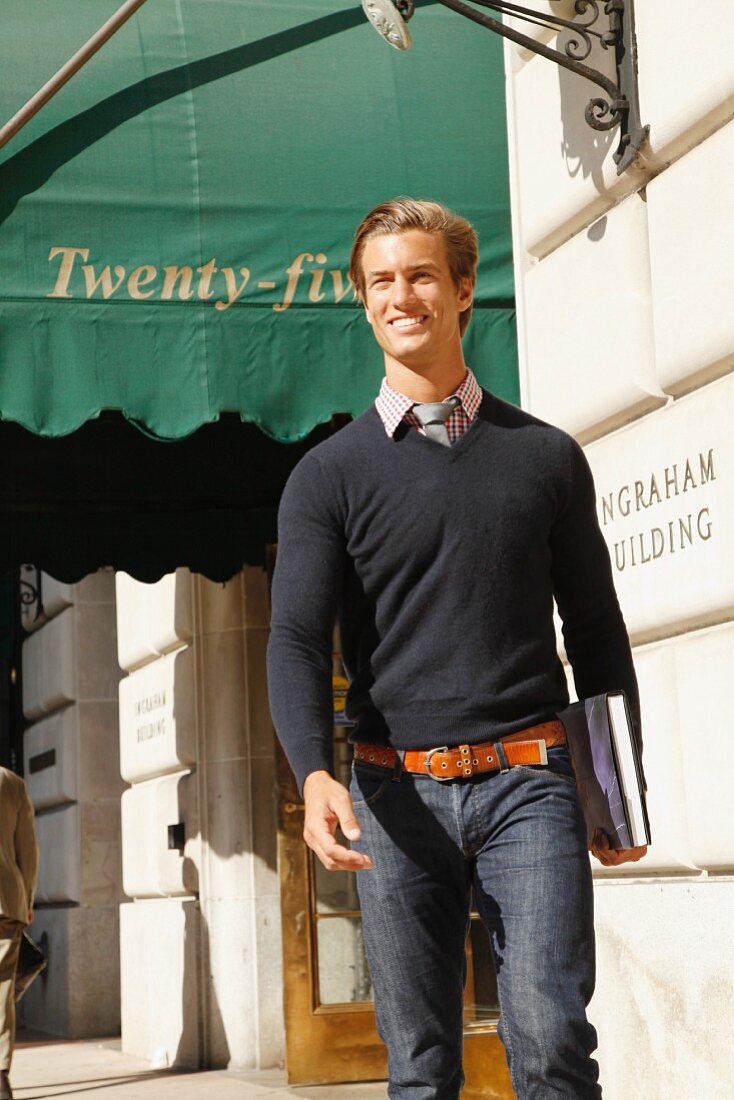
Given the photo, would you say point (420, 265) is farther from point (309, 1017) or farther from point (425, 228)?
point (309, 1017)

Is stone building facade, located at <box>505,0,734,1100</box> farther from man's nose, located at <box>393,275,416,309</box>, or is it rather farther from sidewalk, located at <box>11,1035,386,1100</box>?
sidewalk, located at <box>11,1035,386,1100</box>

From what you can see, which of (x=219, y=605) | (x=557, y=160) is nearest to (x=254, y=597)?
(x=219, y=605)

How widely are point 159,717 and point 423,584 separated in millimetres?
7855

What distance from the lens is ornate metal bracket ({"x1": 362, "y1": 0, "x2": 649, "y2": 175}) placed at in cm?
557

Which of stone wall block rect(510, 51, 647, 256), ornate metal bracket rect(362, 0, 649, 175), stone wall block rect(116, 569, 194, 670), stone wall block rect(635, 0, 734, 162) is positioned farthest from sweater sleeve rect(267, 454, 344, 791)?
stone wall block rect(116, 569, 194, 670)

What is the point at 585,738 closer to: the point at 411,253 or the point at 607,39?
the point at 411,253

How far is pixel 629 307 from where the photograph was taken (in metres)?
5.70

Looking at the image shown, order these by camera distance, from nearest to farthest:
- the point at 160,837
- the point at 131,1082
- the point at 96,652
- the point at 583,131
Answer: the point at 583,131 < the point at 131,1082 < the point at 160,837 < the point at 96,652

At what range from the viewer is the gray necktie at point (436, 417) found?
3256mm

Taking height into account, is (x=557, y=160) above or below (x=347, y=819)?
above

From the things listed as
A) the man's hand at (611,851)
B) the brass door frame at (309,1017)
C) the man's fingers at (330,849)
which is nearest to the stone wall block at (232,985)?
the brass door frame at (309,1017)

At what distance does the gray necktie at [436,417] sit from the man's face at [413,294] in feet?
0.27

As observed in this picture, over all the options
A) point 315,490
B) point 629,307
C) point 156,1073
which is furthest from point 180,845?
point 315,490

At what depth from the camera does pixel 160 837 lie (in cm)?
1070
